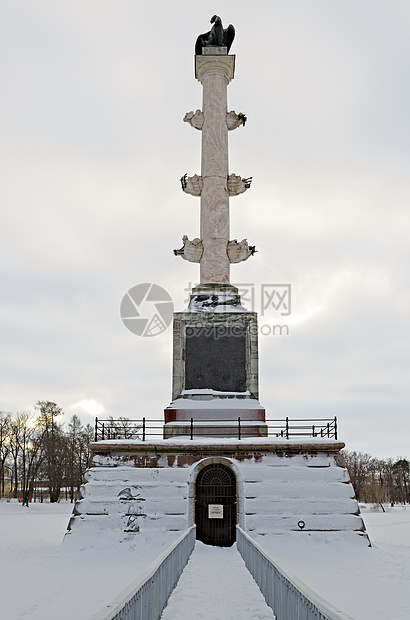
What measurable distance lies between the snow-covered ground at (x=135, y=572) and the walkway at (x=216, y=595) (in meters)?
0.15

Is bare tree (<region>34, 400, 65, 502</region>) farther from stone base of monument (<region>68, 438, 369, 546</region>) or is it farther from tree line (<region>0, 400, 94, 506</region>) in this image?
stone base of monument (<region>68, 438, 369, 546</region>)

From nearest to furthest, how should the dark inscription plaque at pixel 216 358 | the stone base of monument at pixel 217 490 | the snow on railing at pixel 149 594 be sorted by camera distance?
the snow on railing at pixel 149 594 → the stone base of monument at pixel 217 490 → the dark inscription plaque at pixel 216 358

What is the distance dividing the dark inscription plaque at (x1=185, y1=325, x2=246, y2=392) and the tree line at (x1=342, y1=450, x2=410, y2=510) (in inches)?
2129

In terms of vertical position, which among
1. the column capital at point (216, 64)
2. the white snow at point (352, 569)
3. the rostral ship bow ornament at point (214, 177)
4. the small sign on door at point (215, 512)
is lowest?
the white snow at point (352, 569)

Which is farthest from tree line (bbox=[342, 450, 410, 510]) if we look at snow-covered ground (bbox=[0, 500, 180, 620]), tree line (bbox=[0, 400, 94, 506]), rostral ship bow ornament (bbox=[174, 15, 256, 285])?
snow-covered ground (bbox=[0, 500, 180, 620])

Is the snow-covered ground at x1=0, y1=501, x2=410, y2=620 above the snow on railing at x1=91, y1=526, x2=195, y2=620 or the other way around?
the other way around

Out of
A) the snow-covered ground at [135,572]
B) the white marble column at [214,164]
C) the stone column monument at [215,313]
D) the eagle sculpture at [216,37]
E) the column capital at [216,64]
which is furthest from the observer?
the eagle sculpture at [216,37]

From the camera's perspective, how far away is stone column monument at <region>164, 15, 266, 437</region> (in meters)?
29.0

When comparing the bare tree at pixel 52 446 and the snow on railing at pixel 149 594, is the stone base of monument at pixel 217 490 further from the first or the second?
the bare tree at pixel 52 446

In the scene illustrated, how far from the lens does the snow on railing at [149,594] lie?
653 centimetres

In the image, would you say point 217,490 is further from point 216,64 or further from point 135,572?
point 216,64

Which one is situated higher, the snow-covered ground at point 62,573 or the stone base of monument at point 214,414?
the stone base of monument at point 214,414

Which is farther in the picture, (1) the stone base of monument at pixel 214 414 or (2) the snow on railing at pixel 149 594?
(1) the stone base of monument at pixel 214 414

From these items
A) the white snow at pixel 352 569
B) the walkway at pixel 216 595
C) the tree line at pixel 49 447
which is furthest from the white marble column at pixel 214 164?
the tree line at pixel 49 447
